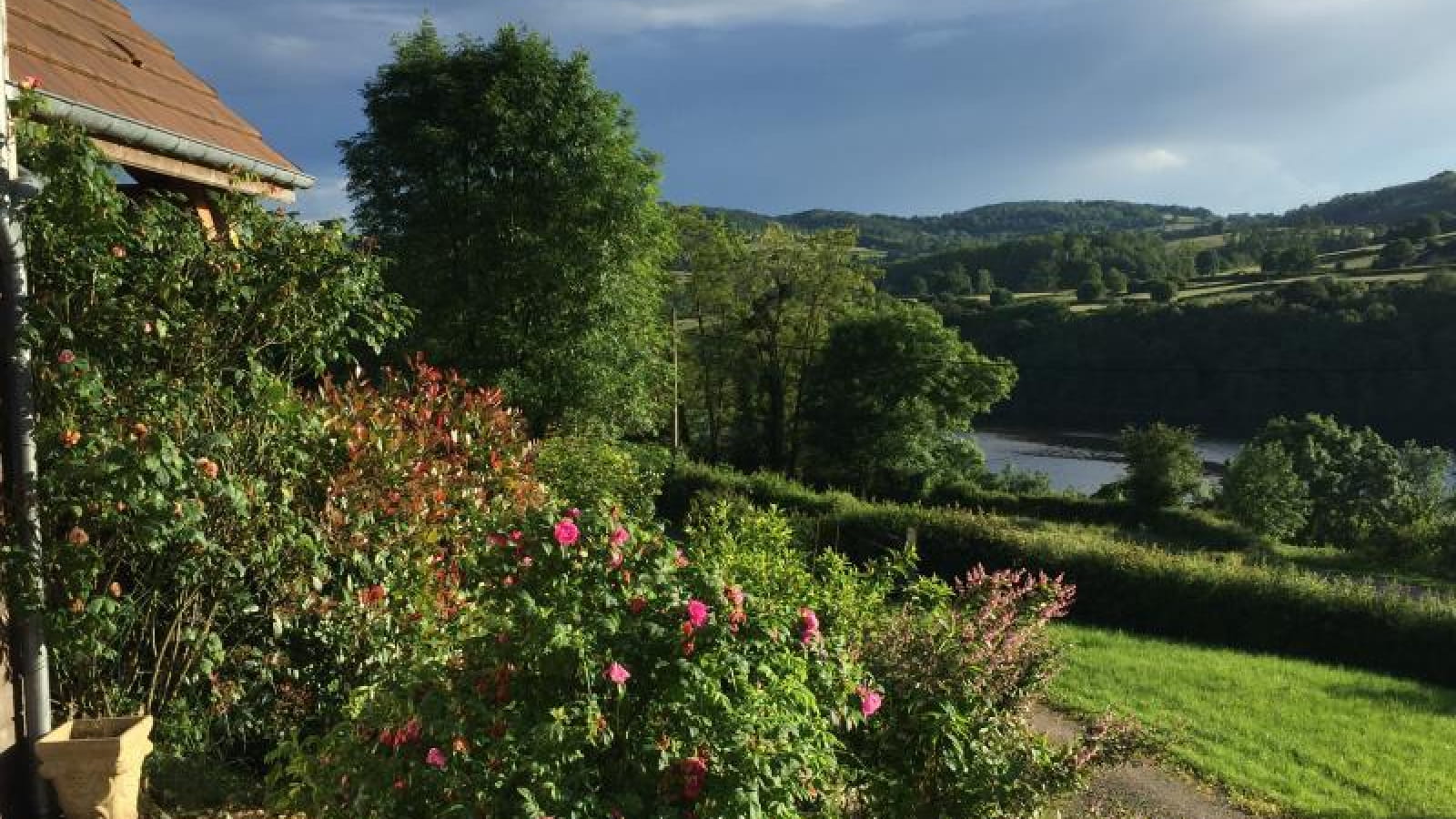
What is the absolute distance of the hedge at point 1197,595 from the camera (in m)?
14.6

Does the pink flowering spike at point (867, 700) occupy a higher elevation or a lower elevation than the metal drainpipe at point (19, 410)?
lower

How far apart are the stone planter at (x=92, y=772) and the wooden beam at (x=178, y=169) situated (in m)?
2.72

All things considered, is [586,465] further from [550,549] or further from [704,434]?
[704,434]

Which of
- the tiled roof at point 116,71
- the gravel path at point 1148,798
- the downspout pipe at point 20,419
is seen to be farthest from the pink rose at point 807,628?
the gravel path at point 1148,798

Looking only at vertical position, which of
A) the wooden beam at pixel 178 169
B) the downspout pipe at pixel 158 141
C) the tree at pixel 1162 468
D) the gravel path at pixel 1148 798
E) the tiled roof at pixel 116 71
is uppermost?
the tiled roof at pixel 116 71

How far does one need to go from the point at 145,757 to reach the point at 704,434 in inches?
1528

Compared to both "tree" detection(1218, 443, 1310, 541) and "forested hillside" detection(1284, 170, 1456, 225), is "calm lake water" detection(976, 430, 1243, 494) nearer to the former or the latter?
"tree" detection(1218, 443, 1310, 541)

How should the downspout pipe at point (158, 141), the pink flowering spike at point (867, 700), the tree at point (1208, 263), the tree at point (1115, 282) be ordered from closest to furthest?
1. the pink flowering spike at point (867, 700)
2. the downspout pipe at point (158, 141)
3. the tree at point (1115, 282)
4. the tree at point (1208, 263)

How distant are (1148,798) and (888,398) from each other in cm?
2957

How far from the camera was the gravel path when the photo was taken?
7.12 meters

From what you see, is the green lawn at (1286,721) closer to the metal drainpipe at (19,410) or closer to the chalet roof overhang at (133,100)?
the metal drainpipe at (19,410)

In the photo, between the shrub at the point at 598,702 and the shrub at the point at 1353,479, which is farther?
the shrub at the point at 1353,479

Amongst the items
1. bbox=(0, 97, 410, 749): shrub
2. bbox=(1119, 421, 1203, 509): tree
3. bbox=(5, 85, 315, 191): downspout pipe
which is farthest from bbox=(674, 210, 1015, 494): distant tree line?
bbox=(0, 97, 410, 749): shrub

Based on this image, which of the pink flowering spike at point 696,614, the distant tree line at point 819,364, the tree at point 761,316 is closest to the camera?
the pink flowering spike at point 696,614
